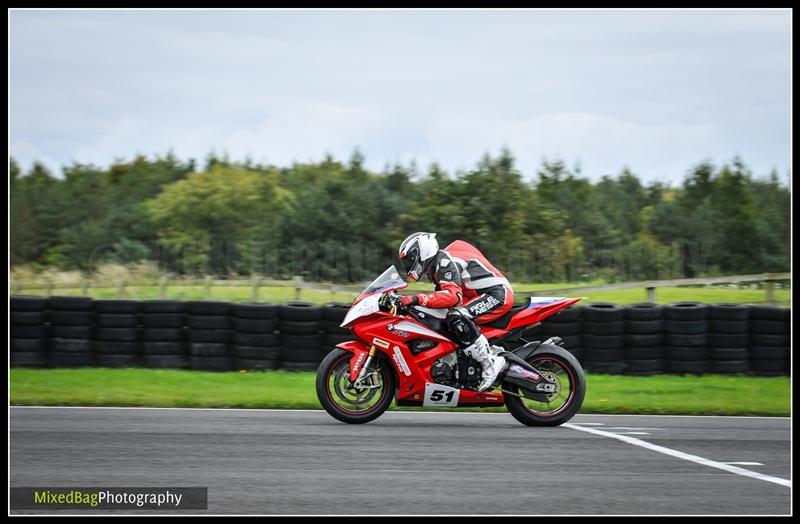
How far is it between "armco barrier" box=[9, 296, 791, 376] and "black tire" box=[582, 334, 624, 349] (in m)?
0.01

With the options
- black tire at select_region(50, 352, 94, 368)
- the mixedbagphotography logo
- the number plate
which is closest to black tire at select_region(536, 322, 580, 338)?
the number plate

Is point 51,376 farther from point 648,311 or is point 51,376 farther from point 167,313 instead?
point 648,311

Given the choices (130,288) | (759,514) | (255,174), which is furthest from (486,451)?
(255,174)

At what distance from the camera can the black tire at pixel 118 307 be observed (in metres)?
13.8

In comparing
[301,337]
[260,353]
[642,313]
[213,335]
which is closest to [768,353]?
[642,313]

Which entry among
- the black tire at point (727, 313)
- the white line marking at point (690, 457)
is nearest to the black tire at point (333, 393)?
the white line marking at point (690, 457)

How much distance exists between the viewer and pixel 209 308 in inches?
539

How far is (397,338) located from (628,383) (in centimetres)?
525

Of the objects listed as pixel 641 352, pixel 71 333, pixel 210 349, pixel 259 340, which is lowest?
pixel 641 352

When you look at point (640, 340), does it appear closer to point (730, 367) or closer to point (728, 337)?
point (728, 337)

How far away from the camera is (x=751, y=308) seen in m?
13.8

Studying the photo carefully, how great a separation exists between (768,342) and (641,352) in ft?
6.00

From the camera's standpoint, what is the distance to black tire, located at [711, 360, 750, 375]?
13.8 m

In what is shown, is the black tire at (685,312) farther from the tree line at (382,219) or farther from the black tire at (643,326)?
the tree line at (382,219)
